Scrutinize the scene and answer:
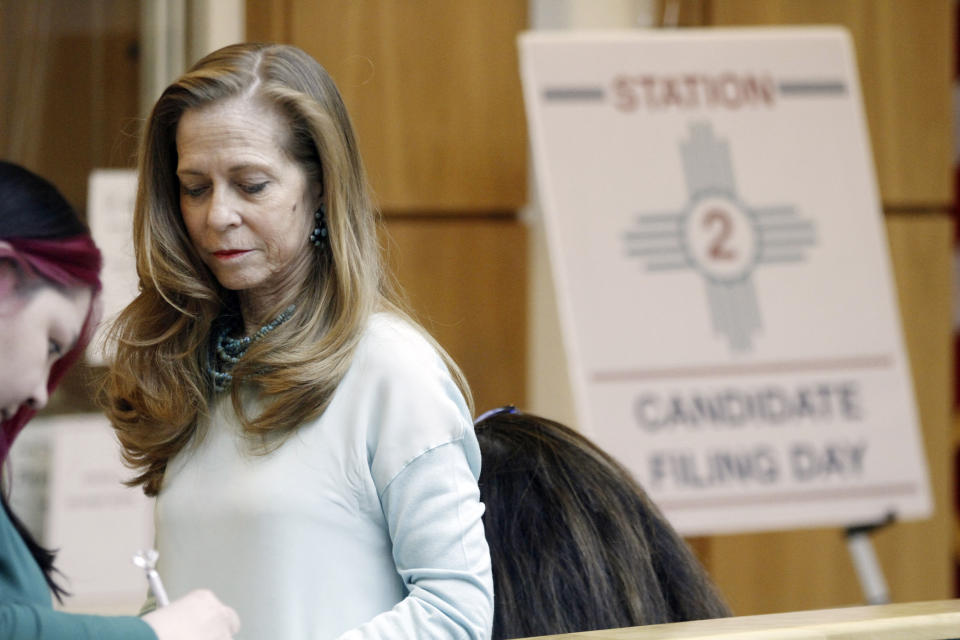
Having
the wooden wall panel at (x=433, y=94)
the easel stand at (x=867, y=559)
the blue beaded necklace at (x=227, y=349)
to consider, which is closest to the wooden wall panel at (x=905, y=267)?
the easel stand at (x=867, y=559)

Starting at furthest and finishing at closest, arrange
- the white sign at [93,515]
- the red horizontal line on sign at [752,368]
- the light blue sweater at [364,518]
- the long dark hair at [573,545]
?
the white sign at [93,515] → the red horizontal line on sign at [752,368] → the long dark hair at [573,545] → the light blue sweater at [364,518]

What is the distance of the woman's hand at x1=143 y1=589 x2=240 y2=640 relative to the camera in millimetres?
926

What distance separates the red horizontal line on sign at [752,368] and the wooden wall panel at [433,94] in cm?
75

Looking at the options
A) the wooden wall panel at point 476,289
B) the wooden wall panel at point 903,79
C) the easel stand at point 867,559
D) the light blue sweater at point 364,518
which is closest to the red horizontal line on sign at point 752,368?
the easel stand at point 867,559

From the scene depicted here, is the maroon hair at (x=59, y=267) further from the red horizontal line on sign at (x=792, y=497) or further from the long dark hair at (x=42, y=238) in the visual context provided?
the red horizontal line on sign at (x=792, y=497)

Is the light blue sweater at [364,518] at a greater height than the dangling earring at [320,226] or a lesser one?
lesser

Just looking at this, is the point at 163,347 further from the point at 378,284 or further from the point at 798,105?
the point at 798,105

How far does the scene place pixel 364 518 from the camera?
1116 mm

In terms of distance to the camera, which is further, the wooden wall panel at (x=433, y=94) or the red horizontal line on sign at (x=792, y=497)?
the wooden wall panel at (x=433, y=94)

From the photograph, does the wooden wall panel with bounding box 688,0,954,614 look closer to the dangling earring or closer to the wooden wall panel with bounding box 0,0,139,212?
the wooden wall panel with bounding box 0,0,139,212

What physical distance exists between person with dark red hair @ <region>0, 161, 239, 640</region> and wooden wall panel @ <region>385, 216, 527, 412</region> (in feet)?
8.08

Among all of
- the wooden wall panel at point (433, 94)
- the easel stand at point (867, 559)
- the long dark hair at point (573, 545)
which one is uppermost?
the wooden wall panel at point (433, 94)

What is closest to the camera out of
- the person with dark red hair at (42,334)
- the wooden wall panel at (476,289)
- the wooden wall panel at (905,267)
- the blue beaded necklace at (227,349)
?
the person with dark red hair at (42,334)

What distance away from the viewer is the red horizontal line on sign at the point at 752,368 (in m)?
2.95
